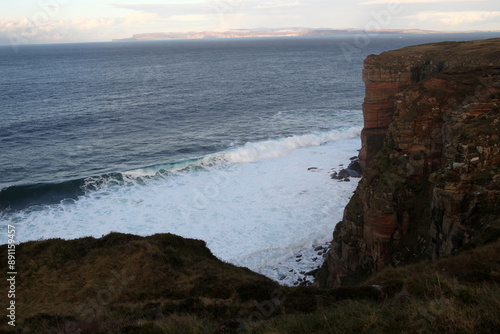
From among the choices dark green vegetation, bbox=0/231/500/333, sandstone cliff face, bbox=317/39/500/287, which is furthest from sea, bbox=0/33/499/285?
dark green vegetation, bbox=0/231/500/333

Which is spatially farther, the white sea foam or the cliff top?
the white sea foam

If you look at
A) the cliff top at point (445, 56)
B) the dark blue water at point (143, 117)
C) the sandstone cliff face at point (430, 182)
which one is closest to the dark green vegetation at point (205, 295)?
the sandstone cliff face at point (430, 182)

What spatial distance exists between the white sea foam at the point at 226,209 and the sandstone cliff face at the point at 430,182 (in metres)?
5.80

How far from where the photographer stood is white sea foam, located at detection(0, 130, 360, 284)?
27484 mm

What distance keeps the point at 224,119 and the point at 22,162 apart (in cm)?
2940

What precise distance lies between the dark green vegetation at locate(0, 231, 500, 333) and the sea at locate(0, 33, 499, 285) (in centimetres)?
929

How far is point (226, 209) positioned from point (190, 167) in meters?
11.6

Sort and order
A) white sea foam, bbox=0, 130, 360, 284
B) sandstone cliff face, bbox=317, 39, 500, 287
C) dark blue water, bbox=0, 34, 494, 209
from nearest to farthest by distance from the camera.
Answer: sandstone cliff face, bbox=317, 39, 500, 287
white sea foam, bbox=0, 130, 360, 284
dark blue water, bbox=0, 34, 494, 209

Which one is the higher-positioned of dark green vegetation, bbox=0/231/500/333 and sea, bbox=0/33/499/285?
dark green vegetation, bbox=0/231/500/333

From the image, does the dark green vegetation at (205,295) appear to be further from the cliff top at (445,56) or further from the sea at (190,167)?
the cliff top at (445,56)

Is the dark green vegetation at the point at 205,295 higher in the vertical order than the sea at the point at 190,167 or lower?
higher

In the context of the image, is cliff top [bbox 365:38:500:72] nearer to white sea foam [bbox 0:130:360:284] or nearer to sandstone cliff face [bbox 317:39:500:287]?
sandstone cliff face [bbox 317:39:500:287]

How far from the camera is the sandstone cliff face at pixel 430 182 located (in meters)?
15.0

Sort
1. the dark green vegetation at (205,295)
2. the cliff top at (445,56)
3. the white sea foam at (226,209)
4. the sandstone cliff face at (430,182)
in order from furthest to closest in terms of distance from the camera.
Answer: the white sea foam at (226,209) → the cliff top at (445,56) → the sandstone cliff face at (430,182) → the dark green vegetation at (205,295)
